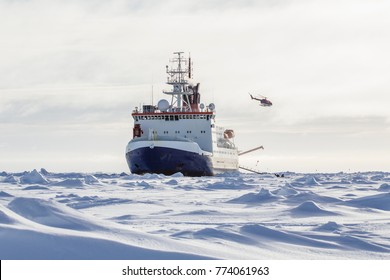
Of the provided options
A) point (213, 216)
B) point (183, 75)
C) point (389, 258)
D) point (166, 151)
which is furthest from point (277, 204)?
point (183, 75)

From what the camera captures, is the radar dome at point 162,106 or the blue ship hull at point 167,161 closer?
the blue ship hull at point 167,161

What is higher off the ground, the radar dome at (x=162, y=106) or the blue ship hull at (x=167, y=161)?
the radar dome at (x=162, y=106)

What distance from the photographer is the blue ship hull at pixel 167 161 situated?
4847 centimetres

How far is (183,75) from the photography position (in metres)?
61.3

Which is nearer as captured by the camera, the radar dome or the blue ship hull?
the blue ship hull

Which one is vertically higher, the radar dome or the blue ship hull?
the radar dome

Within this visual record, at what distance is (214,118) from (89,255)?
51185 mm

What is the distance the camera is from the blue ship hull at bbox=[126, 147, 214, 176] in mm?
48469

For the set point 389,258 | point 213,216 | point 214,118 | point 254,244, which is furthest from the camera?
point 214,118

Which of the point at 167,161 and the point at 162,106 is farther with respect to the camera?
the point at 162,106

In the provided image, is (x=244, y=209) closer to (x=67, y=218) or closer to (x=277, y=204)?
(x=277, y=204)

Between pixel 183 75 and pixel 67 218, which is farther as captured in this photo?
pixel 183 75

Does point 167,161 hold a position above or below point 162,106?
below

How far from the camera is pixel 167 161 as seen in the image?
48594 millimetres
